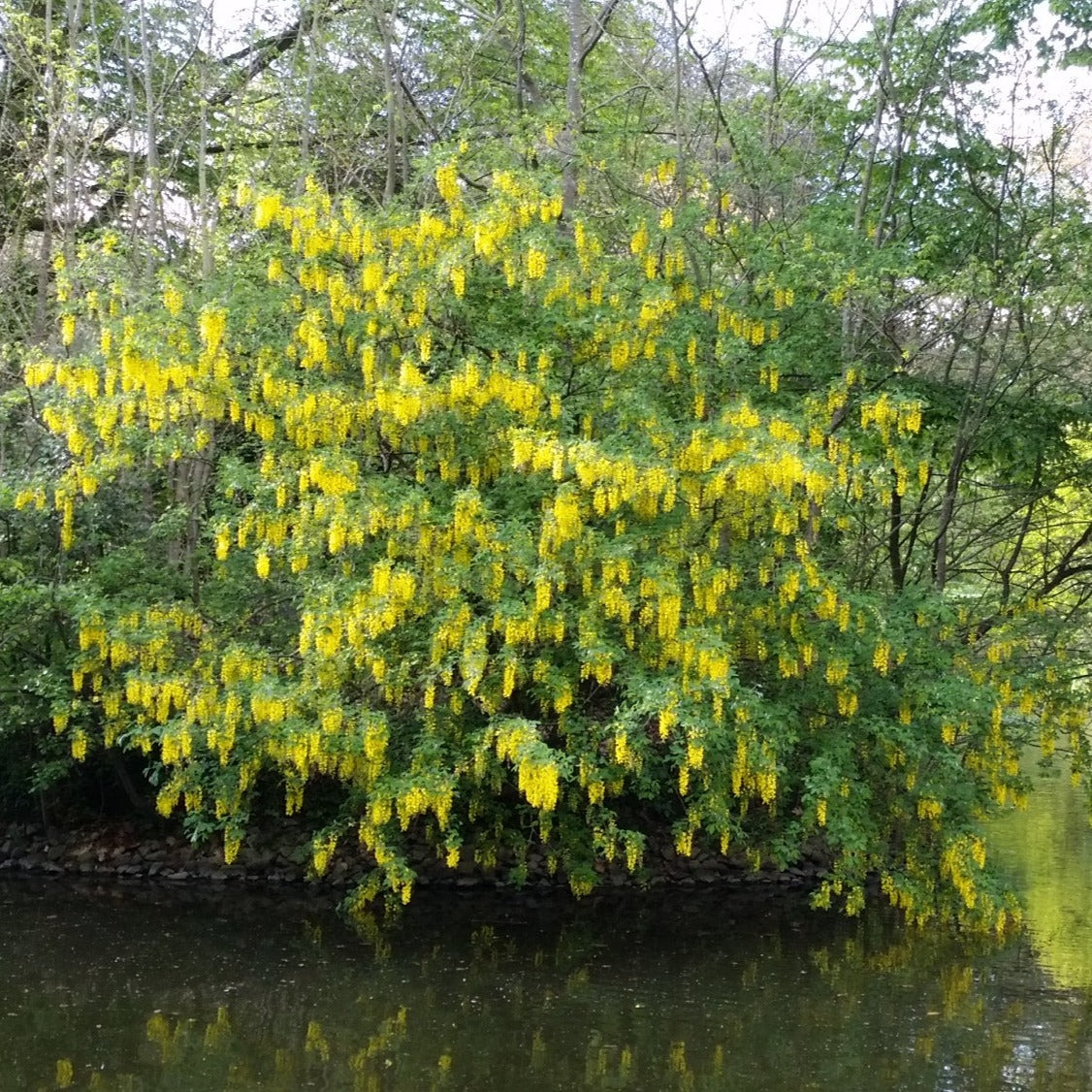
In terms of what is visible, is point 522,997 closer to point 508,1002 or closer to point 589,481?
point 508,1002

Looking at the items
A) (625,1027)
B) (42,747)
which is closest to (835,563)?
(625,1027)

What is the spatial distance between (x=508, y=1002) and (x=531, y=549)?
2.54 meters

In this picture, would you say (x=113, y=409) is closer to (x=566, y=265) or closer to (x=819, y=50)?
(x=566, y=265)

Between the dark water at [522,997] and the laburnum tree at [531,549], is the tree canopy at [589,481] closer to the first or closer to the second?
the laburnum tree at [531,549]

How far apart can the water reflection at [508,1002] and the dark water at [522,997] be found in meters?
0.02

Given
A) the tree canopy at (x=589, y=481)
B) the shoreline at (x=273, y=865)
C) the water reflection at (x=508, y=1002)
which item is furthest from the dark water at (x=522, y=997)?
the tree canopy at (x=589, y=481)

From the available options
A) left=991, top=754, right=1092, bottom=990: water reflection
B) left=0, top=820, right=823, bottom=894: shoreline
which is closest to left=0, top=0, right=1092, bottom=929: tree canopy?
left=0, top=820, right=823, bottom=894: shoreline

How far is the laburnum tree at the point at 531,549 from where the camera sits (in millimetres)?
6910

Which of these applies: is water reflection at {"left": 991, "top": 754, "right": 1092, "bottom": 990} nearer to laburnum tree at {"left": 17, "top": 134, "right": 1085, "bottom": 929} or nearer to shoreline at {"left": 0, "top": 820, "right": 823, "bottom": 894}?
laburnum tree at {"left": 17, "top": 134, "right": 1085, "bottom": 929}

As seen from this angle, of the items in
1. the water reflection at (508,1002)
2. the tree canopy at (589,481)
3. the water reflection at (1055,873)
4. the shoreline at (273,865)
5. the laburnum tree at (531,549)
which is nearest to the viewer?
the water reflection at (508,1002)

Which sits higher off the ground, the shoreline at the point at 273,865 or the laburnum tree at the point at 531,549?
the laburnum tree at the point at 531,549

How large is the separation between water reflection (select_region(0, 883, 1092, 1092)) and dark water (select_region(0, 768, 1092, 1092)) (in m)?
0.02

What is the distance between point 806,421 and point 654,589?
5.31ft

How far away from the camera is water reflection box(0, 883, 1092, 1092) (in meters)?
5.71
